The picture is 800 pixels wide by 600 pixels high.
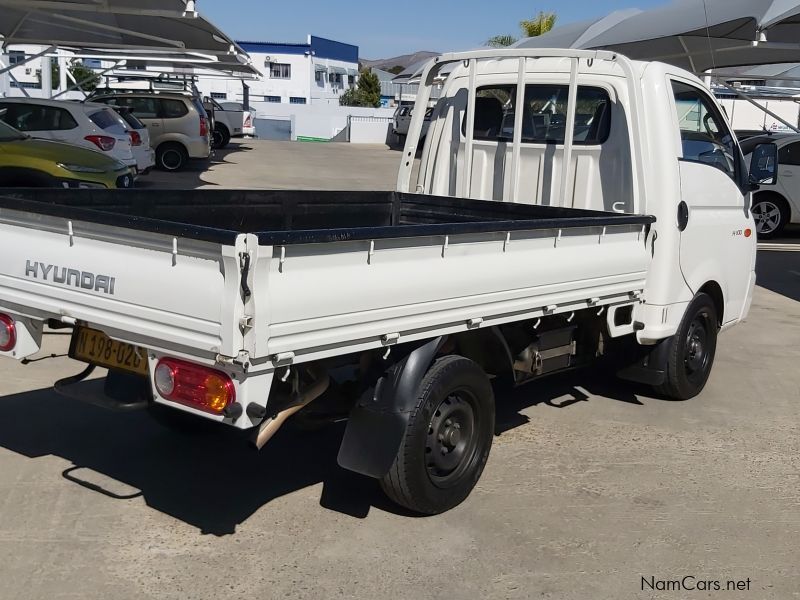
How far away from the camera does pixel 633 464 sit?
534cm

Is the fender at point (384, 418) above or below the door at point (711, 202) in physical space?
below

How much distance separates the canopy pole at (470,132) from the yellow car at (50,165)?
6.18 metres

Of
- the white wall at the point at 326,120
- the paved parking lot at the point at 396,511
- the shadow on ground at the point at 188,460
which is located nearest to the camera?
the paved parking lot at the point at 396,511

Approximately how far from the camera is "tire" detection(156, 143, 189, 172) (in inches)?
919

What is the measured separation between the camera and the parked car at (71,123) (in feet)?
48.5

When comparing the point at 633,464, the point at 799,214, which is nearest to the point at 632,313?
the point at 633,464

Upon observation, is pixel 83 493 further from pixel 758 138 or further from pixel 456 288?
pixel 758 138

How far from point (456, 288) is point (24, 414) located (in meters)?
3.03

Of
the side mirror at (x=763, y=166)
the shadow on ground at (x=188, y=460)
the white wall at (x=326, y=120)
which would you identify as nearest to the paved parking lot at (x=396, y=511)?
the shadow on ground at (x=188, y=460)

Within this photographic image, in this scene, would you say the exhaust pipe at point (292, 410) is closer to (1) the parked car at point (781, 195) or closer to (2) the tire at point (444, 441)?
(2) the tire at point (444, 441)

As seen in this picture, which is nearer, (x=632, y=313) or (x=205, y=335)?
(x=205, y=335)

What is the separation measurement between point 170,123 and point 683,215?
19.6m

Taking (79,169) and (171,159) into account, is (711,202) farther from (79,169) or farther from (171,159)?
(171,159)

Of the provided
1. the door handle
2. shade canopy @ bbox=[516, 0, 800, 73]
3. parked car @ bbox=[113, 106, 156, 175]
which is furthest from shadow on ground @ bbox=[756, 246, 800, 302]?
parked car @ bbox=[113, 106, 156, 175]
